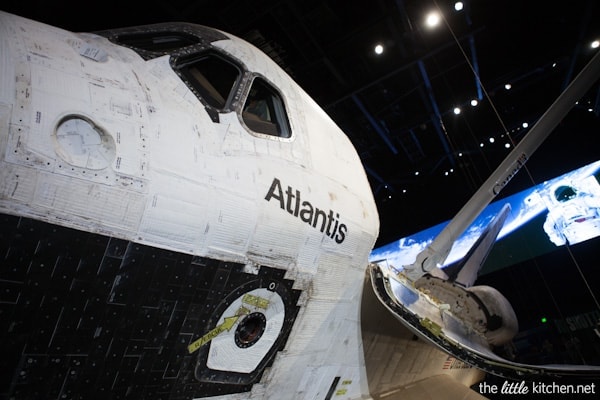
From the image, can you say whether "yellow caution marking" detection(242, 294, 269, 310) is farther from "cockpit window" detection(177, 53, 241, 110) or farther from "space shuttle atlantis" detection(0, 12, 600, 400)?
"cockpit window" detection(177, 53, 241, 110)

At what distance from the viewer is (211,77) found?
9.42 feet

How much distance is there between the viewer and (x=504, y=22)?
378 inches

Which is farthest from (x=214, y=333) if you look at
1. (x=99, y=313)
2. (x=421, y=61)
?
(x=421, y=61)

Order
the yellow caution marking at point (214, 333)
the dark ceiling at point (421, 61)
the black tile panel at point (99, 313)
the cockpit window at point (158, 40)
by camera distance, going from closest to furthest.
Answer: the black tile panel at point (99, 313)
the yellow caution marking at point (214, 333)
the cockpit window at point (158, 40)
the dark ceiling at point (421, 61)

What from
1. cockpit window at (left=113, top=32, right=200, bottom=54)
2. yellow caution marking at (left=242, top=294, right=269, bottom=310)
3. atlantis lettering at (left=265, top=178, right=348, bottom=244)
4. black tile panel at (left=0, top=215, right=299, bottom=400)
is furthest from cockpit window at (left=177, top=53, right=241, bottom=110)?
yellow caution marking at (left=242, top=294, right=269, bottom=310)

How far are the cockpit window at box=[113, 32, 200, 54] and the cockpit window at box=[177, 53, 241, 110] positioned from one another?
0.18m

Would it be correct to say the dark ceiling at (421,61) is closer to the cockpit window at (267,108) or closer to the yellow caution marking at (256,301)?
the cockpit window at (267,108)

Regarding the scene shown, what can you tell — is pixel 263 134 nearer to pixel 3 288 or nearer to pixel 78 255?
pixel 78 255

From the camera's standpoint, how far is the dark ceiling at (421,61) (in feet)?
25.6

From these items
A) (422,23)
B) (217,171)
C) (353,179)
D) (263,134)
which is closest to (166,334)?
(217,171)

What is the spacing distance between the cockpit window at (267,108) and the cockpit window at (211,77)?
0.21m

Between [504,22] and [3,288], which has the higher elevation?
[504,22]

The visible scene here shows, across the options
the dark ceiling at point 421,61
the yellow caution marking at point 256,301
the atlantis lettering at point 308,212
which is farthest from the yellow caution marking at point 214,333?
the dark ceiling at point 421,61

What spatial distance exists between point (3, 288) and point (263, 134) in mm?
1857
